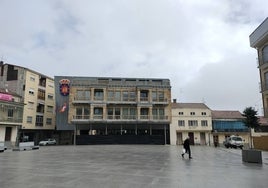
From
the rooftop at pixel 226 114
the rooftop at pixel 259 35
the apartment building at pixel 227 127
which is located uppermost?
the rooftop at pixel 259 35

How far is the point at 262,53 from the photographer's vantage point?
94.7ft

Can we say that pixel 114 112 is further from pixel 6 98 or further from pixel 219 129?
pixel 219 129

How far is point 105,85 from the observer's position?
48781mm

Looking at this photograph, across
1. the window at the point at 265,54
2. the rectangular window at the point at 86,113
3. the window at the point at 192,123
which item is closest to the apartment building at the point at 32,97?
the rectangular window at the point at 86,113

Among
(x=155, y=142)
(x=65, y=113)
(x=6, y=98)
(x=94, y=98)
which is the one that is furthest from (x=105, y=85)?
(x=6, y=98)

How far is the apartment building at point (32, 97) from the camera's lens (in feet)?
167

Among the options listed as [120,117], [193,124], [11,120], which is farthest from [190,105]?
[11,120]

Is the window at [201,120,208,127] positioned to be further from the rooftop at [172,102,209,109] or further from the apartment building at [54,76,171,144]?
the apartment building at [54,76,171,144]

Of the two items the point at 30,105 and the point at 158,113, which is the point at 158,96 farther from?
the point at 30,105

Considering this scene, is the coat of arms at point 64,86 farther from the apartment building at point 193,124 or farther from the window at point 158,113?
the apartment building at point 193,124

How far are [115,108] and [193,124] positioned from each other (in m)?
17.2

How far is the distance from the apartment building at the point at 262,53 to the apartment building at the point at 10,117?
129 ft

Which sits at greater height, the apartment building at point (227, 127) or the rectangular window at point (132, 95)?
the rectangular window at point (132, 95)

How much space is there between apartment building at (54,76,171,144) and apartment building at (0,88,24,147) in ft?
24.1
